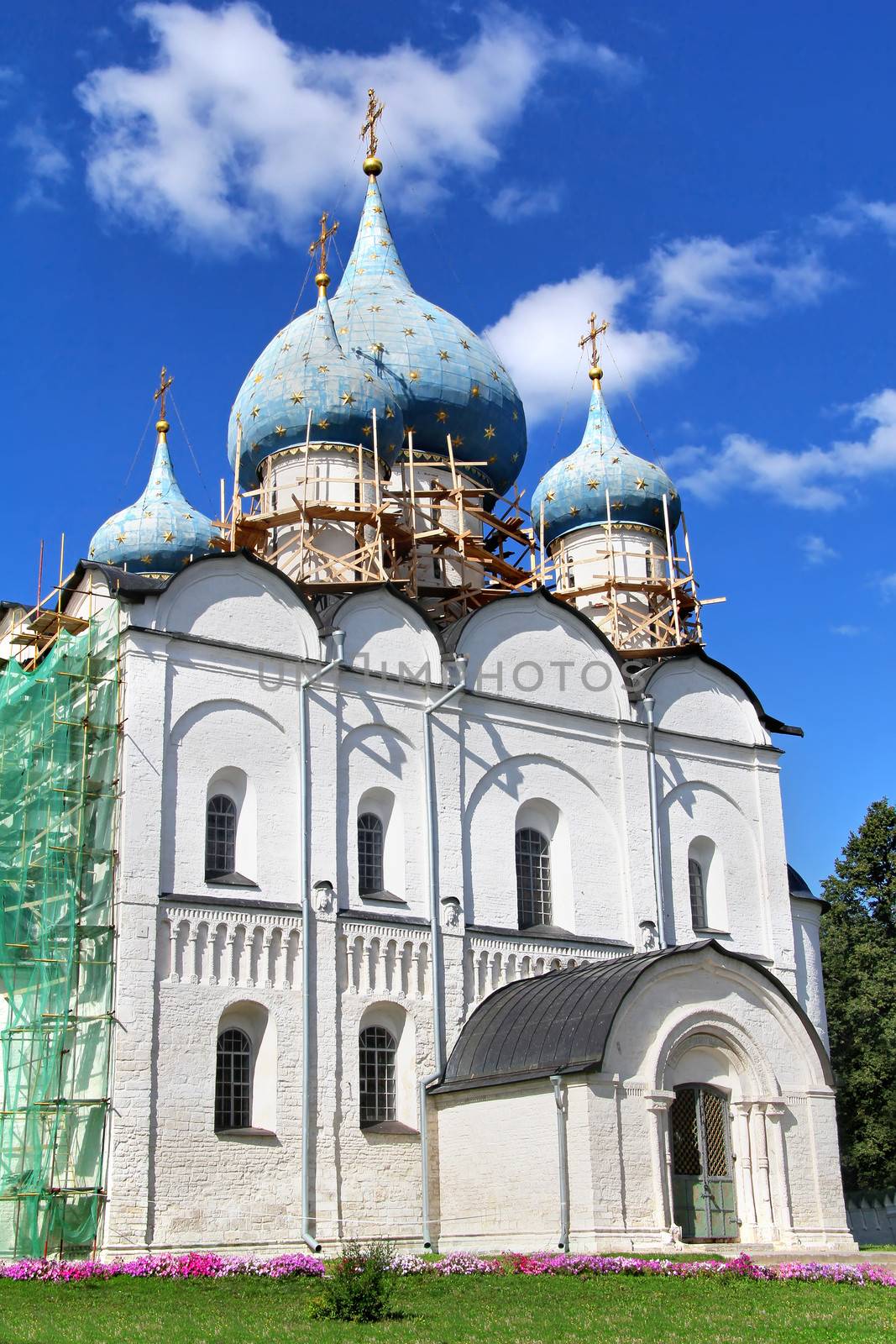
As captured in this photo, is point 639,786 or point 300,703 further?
point 639,786

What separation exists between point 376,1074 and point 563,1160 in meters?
3.07

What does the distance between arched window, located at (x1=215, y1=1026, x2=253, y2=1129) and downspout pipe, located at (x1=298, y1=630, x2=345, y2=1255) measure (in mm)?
651

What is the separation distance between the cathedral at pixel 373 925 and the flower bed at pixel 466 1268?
1063 millimetres

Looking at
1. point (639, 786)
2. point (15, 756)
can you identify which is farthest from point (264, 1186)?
point (639, 786)

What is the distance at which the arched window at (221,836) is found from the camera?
1808cm

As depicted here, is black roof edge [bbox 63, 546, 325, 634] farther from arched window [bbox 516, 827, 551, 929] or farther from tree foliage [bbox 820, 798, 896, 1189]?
tree foliage [bbox 820, 798, 896, 1189]

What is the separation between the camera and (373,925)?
1869 cm

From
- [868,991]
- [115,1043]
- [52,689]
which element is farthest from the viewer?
[868,991]

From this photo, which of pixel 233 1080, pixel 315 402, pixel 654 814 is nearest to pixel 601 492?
pixel 315 402

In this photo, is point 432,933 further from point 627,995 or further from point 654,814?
point 654,814

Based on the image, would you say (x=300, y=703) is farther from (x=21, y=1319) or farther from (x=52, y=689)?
(x=21, y=1319)

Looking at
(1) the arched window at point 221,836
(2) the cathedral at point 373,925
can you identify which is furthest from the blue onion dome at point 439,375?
(1) the arched window at point 221,836

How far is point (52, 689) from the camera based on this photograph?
18.3 m

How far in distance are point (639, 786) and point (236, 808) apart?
613 cm
